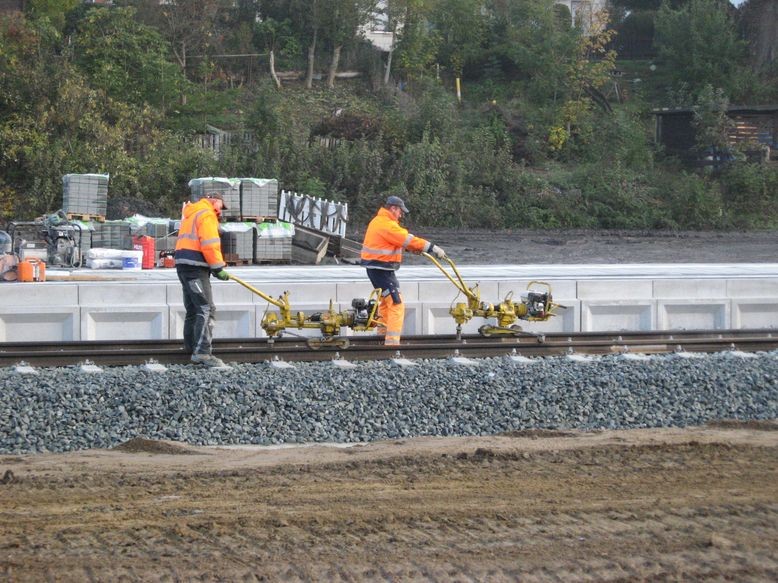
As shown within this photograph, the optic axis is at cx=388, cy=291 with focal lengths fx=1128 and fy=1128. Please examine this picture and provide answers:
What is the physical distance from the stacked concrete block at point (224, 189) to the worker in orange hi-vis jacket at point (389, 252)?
11155 millimetres

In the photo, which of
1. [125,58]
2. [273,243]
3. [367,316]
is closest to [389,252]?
[367,316]

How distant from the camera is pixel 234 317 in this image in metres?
15.1

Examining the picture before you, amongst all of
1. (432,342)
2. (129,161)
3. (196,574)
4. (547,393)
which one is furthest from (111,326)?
(129,161)

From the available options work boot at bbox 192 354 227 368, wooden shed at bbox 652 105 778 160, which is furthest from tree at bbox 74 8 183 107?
work boot at bbox 192 354 227 368

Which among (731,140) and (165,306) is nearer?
(165,306)

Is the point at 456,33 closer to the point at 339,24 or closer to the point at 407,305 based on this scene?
the point at 339,24

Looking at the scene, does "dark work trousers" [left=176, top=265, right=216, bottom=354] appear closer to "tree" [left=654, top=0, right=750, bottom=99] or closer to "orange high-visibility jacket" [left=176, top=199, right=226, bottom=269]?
"orange high-visibility jacket" [left=176, top=199, right=226, bottom=269]

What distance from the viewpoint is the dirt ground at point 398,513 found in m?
6.33

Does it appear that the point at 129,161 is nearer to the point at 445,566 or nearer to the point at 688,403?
the point at 688,403

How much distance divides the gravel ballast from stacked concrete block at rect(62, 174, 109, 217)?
13208 mm

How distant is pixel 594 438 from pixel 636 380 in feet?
5.84

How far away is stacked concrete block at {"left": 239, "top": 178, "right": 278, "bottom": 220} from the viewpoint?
24.2m

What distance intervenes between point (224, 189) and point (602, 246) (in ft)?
38.3

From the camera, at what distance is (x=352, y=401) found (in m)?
10.8
